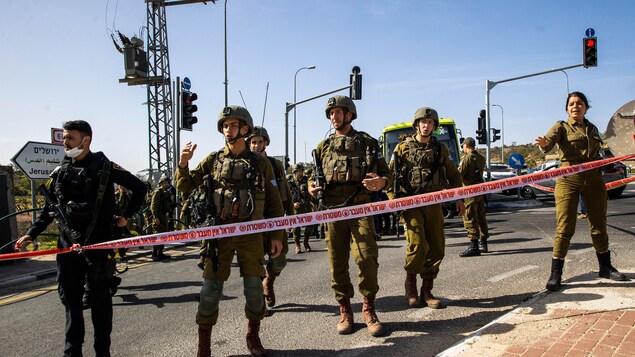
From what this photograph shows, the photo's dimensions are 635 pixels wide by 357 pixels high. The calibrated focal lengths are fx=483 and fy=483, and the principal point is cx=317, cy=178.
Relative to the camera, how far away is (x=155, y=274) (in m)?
7.72

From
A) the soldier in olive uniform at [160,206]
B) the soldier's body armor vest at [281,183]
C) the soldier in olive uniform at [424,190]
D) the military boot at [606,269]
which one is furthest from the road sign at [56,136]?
the military boot at [606,269]

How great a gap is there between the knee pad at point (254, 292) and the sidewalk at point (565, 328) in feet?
4.40

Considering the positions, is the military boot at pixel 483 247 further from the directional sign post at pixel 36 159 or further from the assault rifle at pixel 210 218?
the directional sign post at pixel 36 159

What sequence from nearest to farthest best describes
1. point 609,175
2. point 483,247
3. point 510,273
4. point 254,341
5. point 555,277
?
1. point 254,341
2. point 555,277
3. point 510,273
4. point 483,247
5. point 609,175

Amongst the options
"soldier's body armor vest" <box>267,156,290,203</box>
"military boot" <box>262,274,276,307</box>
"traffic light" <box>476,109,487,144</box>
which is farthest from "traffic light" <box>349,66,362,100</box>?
"military boot" <box>262,274,276,307</box>

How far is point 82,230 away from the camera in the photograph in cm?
363

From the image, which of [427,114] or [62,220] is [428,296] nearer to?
[427,114]

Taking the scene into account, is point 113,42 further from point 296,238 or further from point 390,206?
point 390,206

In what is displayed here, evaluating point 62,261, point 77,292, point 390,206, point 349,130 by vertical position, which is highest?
point 349,130

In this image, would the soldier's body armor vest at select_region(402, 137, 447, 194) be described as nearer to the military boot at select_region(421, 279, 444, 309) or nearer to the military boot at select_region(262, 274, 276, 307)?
the military boot at select_region(421, 279, 444, 309)

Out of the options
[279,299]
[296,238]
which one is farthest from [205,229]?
[296,238]

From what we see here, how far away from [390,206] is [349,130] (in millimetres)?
812

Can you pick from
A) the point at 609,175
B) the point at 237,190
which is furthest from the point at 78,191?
the point at 609,175

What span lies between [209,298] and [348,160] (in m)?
1.65
